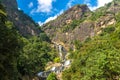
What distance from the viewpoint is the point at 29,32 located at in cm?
17000

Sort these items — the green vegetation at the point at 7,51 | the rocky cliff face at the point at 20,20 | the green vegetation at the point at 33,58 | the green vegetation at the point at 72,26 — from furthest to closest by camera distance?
the green vegetation at the point at 72,26, the rocky cliff face at the point at 20,20, the green vegetation at the point at 33,58, the green vegetation at the point at 7,51

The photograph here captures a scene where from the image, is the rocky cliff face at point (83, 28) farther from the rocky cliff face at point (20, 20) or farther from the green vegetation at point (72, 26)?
the rocky cliff face at point (20, 20)

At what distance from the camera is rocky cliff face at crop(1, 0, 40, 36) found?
160625mm

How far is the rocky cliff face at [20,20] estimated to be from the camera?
161m

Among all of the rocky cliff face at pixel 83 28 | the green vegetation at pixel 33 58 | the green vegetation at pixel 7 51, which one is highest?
the rocky cliff face at pixel 83 28

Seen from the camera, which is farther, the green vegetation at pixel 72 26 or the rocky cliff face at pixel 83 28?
the green vegetation at pixel 72 26

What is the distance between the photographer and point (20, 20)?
16900 centimetres

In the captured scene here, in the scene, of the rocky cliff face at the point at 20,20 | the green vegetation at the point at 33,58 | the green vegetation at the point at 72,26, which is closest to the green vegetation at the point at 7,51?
the green vegetation at the point at 33,58

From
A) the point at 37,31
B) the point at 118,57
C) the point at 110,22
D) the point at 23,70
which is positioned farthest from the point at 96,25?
the point at 118,57

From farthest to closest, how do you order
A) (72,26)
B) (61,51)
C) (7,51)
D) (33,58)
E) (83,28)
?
(72,26) < (83,28) < (61,51) < (33,58) < (7,51)

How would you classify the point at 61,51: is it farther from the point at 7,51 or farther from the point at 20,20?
the point at 7,51

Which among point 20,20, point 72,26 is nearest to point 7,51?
point 20,20

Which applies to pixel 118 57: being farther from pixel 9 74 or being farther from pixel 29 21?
pixel 29 21

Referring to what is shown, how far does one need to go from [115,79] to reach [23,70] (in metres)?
36.3
